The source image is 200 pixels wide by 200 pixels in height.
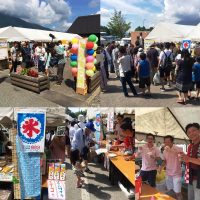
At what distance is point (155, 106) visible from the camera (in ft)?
10.5

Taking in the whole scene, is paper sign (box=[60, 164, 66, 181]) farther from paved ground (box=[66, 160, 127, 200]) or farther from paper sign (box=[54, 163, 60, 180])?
paved ground (box=[66, 160, 127, 200])

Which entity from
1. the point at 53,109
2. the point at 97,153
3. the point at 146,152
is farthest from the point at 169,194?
the point at 53,109

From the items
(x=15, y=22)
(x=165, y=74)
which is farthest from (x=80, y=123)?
(x=165, y=74)

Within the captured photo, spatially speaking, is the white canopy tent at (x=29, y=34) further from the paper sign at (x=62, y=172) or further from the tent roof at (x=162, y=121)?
the paper sign at (x=62, y=172)

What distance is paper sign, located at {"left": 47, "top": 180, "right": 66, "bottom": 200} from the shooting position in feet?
10.3

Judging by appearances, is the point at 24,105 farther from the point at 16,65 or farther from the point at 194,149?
the point at 194,149

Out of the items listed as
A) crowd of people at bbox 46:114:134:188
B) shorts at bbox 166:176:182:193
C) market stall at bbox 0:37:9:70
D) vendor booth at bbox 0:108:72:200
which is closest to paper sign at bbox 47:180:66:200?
vendor booth at bbox 0:108:72:200

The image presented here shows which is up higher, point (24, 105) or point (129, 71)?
point (129, 71)

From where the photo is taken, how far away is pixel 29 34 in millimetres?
2637

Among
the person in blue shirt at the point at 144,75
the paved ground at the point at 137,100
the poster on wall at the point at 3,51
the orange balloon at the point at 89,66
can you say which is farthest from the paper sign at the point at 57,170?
the poster on wall at the point at 3,51

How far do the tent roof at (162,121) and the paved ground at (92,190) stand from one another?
0.74m

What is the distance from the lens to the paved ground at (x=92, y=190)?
3.22m

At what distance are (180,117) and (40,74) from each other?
1.45m

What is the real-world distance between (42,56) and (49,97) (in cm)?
54
